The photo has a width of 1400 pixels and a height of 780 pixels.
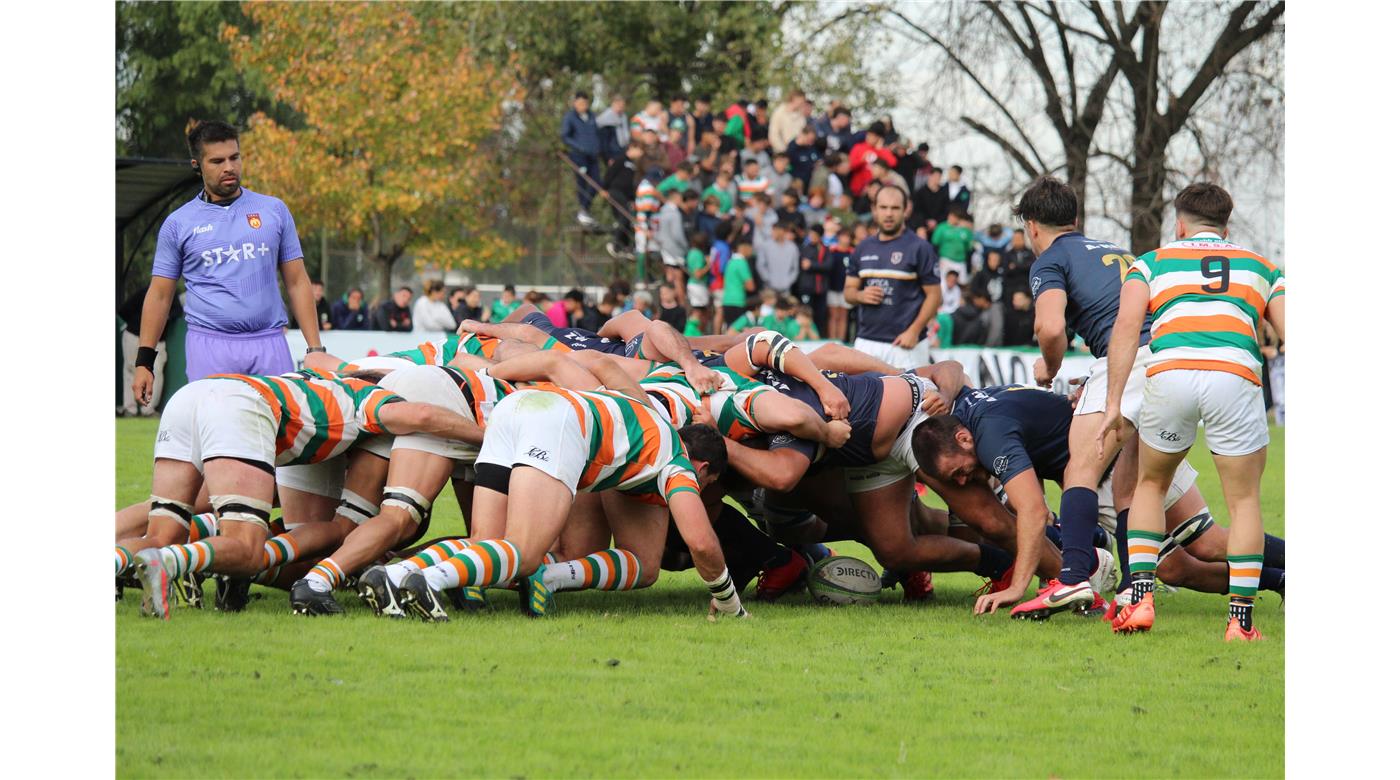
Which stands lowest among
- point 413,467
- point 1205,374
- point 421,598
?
point 421,598

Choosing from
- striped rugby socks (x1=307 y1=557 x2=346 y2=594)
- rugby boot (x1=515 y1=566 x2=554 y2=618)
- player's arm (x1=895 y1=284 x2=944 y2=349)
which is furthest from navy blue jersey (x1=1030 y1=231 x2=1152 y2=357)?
player's arm (x1=895 y1=284 x2=944 y2=349)

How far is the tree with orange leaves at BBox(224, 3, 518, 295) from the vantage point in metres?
32.7

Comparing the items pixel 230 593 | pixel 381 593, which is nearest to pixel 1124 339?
pixel 381 593

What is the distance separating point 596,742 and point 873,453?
3581 mm

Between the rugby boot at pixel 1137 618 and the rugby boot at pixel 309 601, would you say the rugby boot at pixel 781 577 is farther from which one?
the rugby boot at pixel 309 601

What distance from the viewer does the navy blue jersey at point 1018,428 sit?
310 inches

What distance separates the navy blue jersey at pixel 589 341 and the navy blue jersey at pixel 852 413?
1348 mm

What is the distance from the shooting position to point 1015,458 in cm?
786

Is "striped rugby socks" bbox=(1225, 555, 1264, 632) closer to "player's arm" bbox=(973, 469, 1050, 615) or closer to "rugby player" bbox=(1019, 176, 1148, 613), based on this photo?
"rugby player" bbox=(1019, 176, 1148, 613)

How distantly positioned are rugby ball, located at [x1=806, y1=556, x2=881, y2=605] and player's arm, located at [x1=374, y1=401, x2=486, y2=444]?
6.79 ft

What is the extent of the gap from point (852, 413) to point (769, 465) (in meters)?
0.58

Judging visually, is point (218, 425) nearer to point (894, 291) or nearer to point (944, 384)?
point (944, 384)

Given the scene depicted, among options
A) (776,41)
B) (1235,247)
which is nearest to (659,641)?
(1235,247)

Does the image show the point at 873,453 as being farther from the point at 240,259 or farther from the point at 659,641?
the point at 240,259
